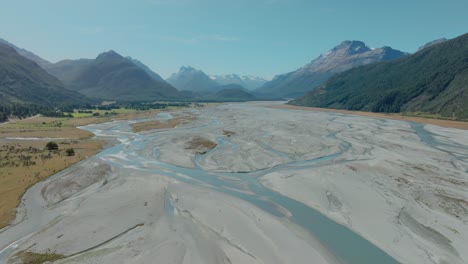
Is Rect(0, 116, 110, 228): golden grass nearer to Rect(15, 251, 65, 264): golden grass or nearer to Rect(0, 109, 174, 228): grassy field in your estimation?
Rect(0, 109, 174, 228): grassy field

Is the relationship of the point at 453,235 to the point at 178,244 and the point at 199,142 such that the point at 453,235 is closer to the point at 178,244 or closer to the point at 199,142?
the point at 178,244

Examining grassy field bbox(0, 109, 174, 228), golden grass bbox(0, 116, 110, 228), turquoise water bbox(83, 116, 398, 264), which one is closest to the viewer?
turquoise water bbox(83, 116, 398, 264)

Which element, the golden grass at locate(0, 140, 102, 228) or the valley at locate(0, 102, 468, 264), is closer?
the valley at locate(0, 102, 468, 264)

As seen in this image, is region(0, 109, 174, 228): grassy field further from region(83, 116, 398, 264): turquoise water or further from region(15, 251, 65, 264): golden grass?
region(83, 116, 398, 264): turquoise water

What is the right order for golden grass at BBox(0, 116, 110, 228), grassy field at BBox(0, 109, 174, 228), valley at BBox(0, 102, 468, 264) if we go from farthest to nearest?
grassy field at BBox(0, 109, 174, 228) → golden grass at BBox(0, 116, 110, 228) → valley at BBox(0, 102, 468, 264)

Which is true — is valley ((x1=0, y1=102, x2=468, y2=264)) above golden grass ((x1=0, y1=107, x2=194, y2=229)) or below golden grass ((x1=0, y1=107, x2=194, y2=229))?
above

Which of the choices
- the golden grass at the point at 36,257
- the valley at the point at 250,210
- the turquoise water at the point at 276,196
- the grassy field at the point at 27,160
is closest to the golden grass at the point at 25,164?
the grassy field at the point at 27,160

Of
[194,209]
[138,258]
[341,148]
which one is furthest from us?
[341,148]

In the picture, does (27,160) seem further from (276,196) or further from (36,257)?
(276,196)

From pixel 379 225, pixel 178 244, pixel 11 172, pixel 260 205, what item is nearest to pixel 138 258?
pixel 178 244

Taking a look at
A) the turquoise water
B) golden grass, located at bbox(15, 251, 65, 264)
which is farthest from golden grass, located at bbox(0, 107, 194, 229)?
golden grass, located at bbox(15, 251, 65, 264)

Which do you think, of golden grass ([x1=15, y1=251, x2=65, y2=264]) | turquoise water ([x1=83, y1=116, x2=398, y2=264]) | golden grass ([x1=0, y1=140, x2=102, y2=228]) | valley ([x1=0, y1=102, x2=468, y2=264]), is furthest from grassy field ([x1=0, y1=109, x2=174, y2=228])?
turquoise water ([x1=83, y1=116, x2=398, y2=264])
